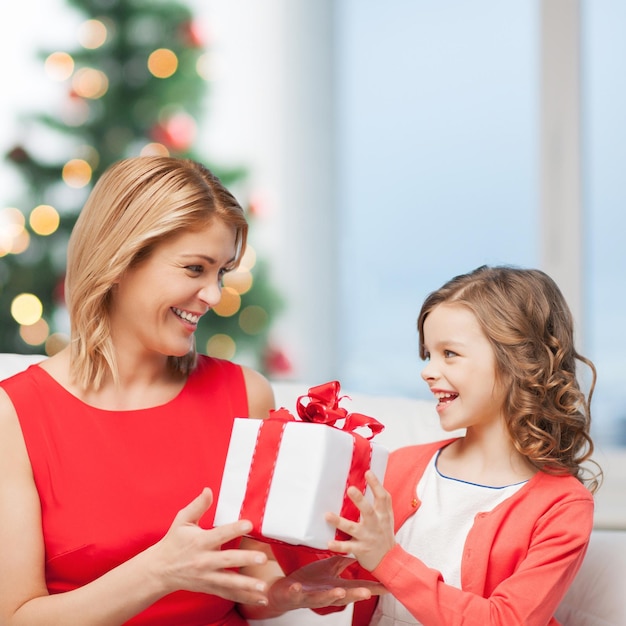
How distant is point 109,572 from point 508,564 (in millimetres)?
652

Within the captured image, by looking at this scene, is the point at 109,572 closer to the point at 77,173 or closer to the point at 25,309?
the point at 25,309

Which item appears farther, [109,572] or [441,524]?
[441,524]

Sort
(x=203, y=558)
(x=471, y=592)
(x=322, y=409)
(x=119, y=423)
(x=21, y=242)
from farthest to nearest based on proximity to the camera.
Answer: (x=21, y=242) → (x=119, y=423) → (x=471, y=592) → (x=322, y=409) → (x=203, y=558)

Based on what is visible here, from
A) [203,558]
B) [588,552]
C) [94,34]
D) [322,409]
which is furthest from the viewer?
[94,34]

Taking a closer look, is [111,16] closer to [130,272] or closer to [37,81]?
[37,81]

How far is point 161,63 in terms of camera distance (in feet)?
12.1

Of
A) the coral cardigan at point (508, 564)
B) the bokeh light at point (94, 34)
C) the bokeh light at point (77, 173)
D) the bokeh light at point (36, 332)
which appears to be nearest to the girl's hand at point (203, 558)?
the coral cardigan at point (508, 564)

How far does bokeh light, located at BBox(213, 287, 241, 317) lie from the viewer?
3.70 m

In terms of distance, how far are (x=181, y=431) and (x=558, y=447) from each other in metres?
0.67

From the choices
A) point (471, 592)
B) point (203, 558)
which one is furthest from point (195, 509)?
point (471, 592)

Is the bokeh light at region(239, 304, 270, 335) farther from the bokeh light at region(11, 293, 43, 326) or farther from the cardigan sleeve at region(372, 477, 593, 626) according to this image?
the cardigan sleeve at region(372, 477, 593, 626)

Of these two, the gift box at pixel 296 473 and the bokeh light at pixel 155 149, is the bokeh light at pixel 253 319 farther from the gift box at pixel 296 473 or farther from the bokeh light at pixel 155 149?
the gift box at pixel 296 473

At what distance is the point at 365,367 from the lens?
4.34 meters

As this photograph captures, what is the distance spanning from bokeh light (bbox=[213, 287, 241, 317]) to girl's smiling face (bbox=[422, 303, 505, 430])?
218 centimetres
